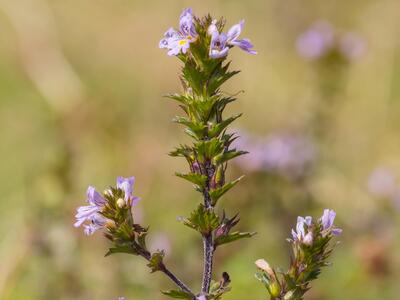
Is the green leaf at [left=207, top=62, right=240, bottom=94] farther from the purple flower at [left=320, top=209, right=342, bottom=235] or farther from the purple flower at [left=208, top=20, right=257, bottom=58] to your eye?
the purple flower at [left=320, top=209, right=342, bottom=235]

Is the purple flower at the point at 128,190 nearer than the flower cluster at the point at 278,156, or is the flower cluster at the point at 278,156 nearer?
the purple flower at the point at 128,190

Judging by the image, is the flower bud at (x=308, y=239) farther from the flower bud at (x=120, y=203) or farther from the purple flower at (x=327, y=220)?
the flower bud at (x=120, y=203)

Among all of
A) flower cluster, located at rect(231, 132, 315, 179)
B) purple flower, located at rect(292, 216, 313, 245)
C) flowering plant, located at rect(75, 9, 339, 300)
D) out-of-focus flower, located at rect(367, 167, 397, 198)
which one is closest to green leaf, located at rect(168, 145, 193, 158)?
flowering plant, located at rect(75, 9, 339, 300)

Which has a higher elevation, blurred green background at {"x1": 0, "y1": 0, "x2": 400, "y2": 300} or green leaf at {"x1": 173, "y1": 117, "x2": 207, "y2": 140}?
blurred green background at {"x1": 0, "y1": 0, "x2": 400, "y2": 300}

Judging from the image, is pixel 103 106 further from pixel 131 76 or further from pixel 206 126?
pixel 206 126

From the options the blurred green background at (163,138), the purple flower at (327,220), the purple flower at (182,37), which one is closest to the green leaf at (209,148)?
the purple flower at (182,37)

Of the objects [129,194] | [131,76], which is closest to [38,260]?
[129,194]

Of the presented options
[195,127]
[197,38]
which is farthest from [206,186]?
[197,38]
